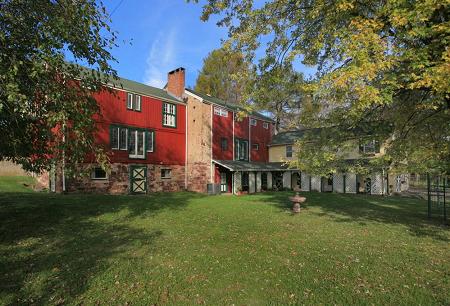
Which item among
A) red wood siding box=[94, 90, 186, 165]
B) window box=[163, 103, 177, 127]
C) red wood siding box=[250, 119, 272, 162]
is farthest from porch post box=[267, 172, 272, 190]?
window box=[163, 103, 177, 127]

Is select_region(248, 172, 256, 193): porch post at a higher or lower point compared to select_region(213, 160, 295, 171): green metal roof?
lower

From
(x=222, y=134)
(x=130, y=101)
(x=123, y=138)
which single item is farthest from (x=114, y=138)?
(x=222, y=134)

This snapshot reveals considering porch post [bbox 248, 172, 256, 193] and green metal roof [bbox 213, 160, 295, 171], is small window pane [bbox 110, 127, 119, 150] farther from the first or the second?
porch post [bbox 248, 172, 256, 193]

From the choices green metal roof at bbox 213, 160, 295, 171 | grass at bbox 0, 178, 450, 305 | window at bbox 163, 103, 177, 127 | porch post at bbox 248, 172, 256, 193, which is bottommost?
grass at bbox 0, 178, 450, 305

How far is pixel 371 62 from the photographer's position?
8523 millimetres

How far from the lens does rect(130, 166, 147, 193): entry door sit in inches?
999

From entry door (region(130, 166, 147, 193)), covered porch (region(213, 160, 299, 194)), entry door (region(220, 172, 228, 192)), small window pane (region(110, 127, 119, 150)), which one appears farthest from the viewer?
entry door (region(220, 172, 228, 192))

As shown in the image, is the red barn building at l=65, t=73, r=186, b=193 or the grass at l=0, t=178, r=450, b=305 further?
the red barn building at l=65, t=73, r=186, b=193

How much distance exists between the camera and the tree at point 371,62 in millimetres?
8359

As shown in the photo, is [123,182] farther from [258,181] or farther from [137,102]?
[258,181]

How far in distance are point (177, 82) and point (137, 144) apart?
7.98 metres

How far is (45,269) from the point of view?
715 cm

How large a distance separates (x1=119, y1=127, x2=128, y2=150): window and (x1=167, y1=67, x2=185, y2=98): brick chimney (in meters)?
7.51

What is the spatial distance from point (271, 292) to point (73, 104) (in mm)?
6462
